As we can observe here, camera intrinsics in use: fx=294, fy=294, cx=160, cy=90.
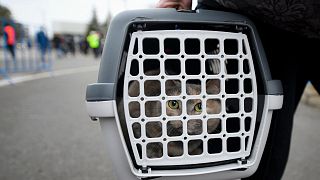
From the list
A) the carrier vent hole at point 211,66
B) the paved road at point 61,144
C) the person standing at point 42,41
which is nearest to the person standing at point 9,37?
the person standing at point 42,41

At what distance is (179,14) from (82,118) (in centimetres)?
234

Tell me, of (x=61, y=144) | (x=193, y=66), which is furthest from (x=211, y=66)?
(x=61, y=144)

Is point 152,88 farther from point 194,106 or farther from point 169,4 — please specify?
point 169,4

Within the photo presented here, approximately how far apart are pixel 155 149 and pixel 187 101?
0.15 m

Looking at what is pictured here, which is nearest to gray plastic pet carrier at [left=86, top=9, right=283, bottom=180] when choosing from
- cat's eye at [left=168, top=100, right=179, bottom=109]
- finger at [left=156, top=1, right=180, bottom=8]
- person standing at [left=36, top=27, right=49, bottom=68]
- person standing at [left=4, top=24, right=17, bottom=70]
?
cat's eye at [left=168, top=100, right=179, bottom=109]

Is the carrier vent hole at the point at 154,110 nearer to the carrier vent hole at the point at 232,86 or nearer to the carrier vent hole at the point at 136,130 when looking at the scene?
the carrier vent hole at the point at 136,130

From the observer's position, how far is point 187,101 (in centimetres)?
74

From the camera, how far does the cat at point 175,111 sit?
0.74m

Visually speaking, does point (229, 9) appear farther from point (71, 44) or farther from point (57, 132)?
point (71, 44)

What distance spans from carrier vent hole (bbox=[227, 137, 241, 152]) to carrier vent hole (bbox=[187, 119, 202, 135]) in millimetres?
110

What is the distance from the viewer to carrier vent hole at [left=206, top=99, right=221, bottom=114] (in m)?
0.75

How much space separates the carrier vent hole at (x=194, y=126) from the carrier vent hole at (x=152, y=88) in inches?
4.5

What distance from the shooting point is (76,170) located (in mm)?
1598

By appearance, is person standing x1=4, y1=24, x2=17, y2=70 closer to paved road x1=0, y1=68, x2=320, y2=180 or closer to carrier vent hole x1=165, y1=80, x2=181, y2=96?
paved road x1=0, y1=68, x2=320, y2=180
